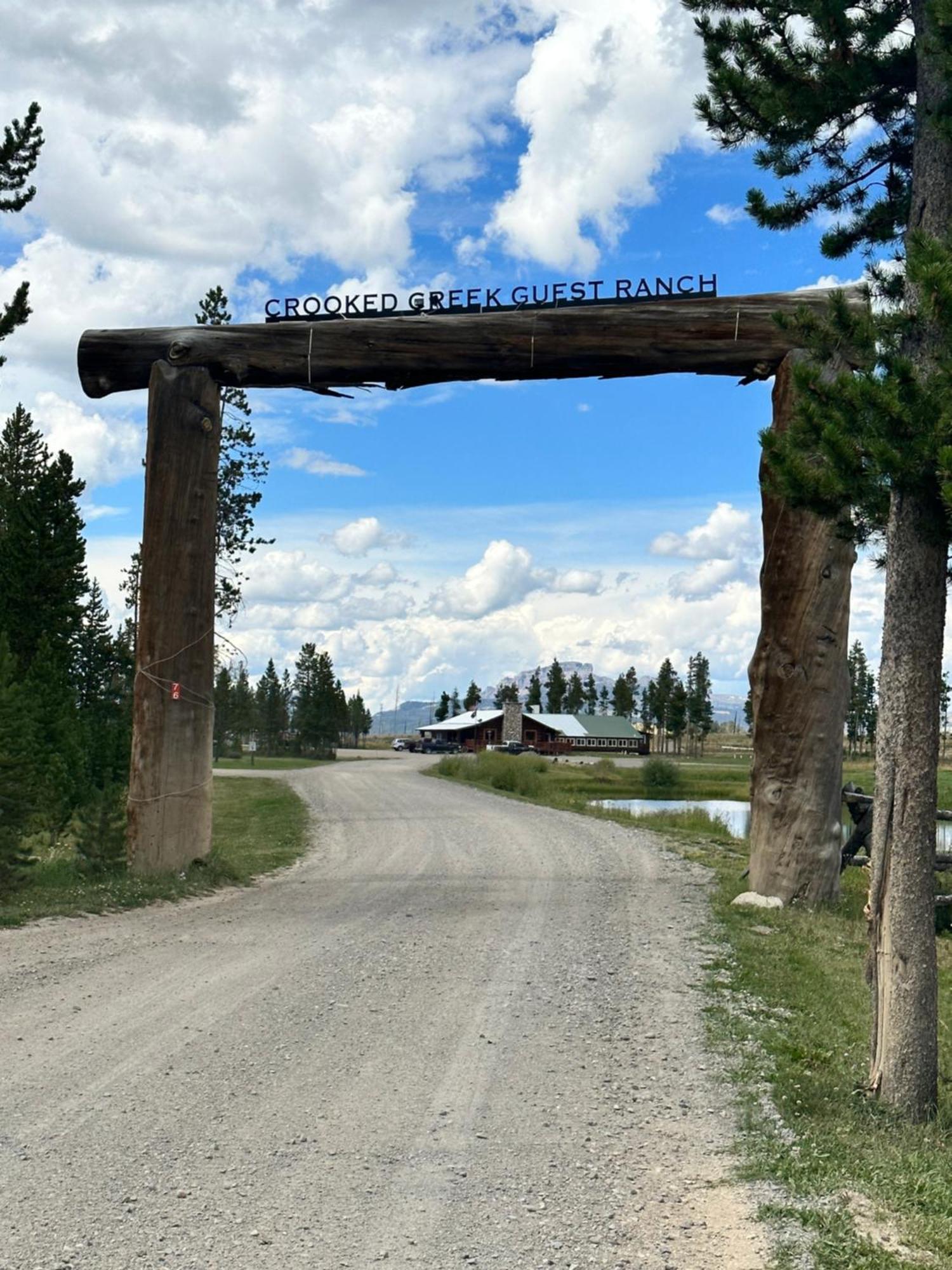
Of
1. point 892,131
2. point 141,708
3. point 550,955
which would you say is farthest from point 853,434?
point 141,708

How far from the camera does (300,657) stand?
11519 cm

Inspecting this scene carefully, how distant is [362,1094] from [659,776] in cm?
5629

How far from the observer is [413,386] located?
13.5 m

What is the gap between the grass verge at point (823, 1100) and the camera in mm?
4234

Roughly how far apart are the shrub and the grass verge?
48.5m

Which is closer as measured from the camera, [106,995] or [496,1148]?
[496,1148]

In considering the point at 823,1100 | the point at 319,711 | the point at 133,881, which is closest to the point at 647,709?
the point at 319,711

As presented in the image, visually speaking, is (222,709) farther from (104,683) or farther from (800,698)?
(800,698)

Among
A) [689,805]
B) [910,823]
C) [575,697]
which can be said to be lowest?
[689,805]

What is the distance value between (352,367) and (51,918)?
678cm

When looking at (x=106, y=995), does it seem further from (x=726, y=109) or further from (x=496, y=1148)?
(x=726, y=109)

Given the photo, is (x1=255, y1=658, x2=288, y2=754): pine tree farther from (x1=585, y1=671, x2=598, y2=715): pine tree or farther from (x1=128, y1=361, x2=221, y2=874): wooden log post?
(x1=128, y1=361, x2=221, y2=874): wooden log post

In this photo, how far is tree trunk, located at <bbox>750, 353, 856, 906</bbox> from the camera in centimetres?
1230

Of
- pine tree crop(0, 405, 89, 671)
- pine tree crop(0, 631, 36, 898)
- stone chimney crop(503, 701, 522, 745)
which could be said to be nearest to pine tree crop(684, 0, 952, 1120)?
pine tree crop(0, 631, 36, 898)
